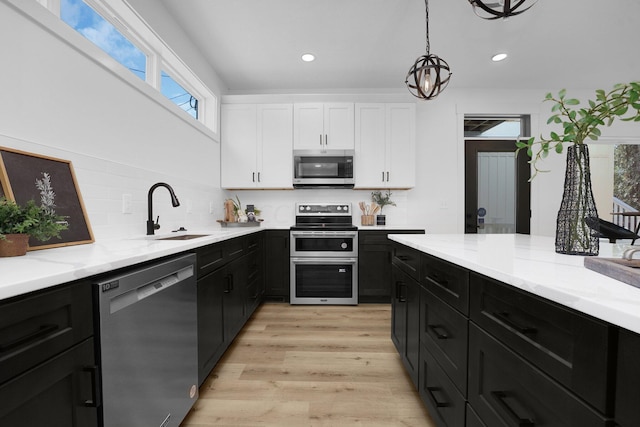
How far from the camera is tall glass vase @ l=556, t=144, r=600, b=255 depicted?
1.06 metres

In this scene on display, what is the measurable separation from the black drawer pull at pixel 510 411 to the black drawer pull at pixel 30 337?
1262 mm

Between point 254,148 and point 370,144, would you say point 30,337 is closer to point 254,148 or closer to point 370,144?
point 254,148

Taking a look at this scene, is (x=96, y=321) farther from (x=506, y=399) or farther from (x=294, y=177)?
(x=294, y=177)

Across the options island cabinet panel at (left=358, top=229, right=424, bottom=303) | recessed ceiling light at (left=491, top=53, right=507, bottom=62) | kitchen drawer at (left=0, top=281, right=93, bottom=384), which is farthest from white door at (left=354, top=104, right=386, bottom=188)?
kitchen drawer at (left=0, top=281, right=93, bottom=384)

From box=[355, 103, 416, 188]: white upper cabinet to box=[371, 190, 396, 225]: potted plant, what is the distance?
0.30 meters

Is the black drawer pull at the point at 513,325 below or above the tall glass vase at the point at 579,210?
below

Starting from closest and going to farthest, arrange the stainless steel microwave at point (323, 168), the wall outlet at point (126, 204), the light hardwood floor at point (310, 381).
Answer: the light hardwood floor at point (310, 381)
the wall outlet at point (126, 204)
the stainless steel microwave at point (323, 168)

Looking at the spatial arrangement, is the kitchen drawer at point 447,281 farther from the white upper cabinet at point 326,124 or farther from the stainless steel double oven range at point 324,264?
the white upper cabinet at point 326,124

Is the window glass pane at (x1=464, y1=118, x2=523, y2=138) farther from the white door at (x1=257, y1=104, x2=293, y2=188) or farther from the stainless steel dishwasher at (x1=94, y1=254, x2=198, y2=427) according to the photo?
the stainless steel dishwasher at (x1=94, y1=254, x2=198, y2=427)

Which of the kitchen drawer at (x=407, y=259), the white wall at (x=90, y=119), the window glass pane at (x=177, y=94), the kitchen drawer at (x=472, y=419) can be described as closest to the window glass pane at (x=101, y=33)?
the white wall at (x=90, y=119)

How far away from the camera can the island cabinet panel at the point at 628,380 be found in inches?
18.5

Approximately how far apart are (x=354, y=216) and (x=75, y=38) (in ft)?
10.6

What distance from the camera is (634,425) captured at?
0.48 meters

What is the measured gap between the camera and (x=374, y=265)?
3359 mm
